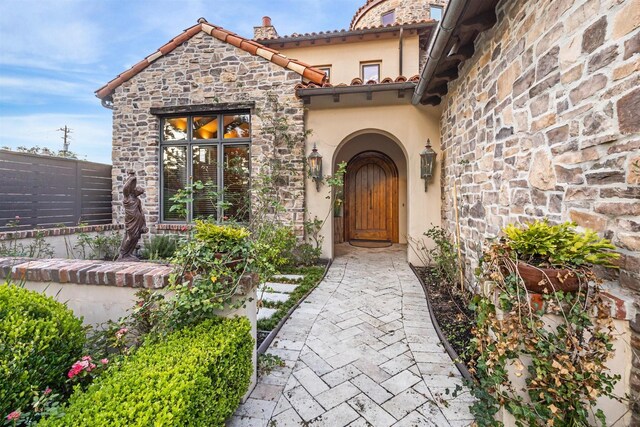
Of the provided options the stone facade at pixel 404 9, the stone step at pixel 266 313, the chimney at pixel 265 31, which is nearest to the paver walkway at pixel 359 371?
the stone step at pixel 266 313

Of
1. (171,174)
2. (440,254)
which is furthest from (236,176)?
(440,254)

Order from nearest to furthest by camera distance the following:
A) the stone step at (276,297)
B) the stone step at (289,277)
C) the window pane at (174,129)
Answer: the stone step at (276,297) < the stone step at (289,277) < the window pane at (174,129)

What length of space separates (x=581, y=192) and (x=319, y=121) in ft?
15.1

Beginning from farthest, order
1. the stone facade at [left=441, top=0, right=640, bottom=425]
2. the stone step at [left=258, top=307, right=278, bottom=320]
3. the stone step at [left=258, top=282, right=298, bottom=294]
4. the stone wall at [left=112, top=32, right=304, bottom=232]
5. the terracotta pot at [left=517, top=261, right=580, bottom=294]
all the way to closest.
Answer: the stone wall at [left=112, top=32, right=304, bottom=232], the stone step at [left=258, top=282, right=298, bottom=294], the stone step at [left=258, top=307, right=278, bottom=320], the stone facade at [left=441, top=0, right=640, bottom=425], the terracotta pot at [left=517, top=261, right=580, bottom=294]

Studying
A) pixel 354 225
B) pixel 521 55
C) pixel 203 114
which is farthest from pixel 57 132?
pixel 521 55

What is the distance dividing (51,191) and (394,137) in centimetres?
699

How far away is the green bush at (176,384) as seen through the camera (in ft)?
3.46

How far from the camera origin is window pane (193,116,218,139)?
19.9 feet

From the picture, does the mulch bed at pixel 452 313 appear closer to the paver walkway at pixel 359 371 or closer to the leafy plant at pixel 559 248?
the paver walkway at pixel 359 371

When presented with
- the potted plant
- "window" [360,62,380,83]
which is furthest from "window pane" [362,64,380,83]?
the potted plant

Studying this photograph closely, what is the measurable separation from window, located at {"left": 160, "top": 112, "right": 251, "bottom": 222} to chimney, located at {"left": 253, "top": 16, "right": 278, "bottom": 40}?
4.03 meters

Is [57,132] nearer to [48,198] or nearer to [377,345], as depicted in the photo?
[48,198]

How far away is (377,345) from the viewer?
265 cm

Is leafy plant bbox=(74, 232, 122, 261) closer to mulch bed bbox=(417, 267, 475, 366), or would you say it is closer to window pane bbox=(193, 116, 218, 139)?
window pane bbox=(193, 116, 218, 139)
